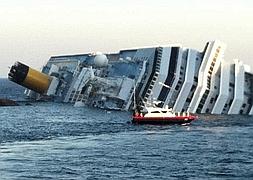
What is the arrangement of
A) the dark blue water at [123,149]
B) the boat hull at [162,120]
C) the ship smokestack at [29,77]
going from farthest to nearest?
the ship smokestack at [29,77], the boat hull at [162,120], the dark blue water at [123,149]

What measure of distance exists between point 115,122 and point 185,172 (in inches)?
1912

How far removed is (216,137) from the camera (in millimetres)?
74812

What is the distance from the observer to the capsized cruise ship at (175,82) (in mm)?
114000

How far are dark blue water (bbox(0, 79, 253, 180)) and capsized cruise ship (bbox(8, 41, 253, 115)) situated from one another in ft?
38.5

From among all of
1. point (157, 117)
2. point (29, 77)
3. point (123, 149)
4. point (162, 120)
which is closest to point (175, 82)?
point (162, 120)

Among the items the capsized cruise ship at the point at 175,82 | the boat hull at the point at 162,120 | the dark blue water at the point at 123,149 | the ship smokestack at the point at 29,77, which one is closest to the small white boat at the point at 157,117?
the boat hull at the point at 162,120

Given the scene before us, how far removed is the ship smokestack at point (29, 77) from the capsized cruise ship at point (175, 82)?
12752 millimetres

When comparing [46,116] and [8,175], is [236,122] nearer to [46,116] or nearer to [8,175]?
[46,116]

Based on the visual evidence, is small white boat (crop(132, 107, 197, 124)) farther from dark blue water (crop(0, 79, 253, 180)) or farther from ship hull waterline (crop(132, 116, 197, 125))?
dark blue water (crop(0, 79, 253, 180))

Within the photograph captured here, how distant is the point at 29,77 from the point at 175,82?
137 ft

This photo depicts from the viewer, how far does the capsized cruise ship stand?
374 feet

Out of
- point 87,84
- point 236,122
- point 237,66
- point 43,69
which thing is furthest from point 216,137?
point 43,69

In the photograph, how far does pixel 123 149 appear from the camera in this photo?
208 feet

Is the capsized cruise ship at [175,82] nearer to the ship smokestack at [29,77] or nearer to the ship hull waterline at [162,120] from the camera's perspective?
the ship smokestack at [29,77]
